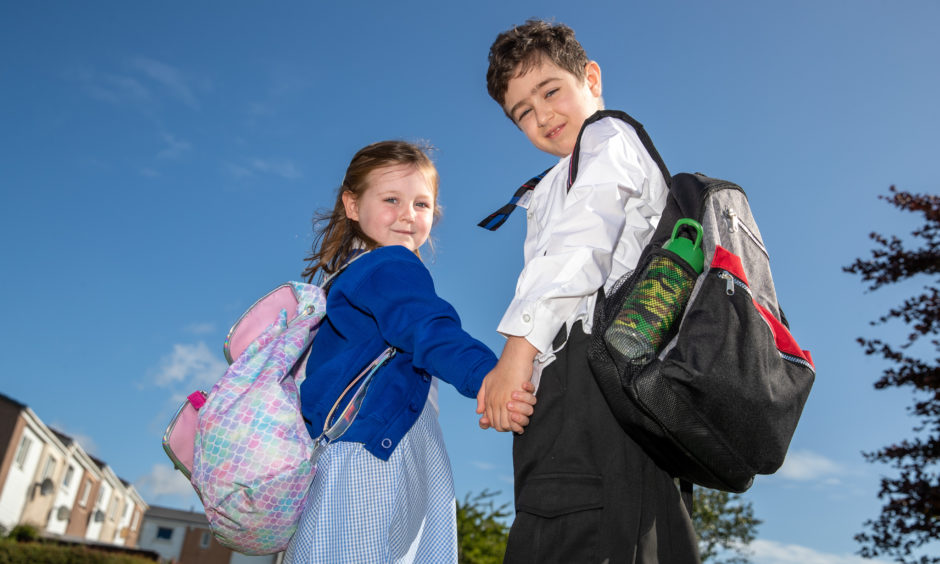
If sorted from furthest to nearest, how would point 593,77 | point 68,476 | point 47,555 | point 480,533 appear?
point 68,476, point 47,555, point 480,533, point 593,77

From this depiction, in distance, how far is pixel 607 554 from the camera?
172 centimetres

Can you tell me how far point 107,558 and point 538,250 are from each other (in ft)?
92.2

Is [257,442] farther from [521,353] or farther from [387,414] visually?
[521,353]

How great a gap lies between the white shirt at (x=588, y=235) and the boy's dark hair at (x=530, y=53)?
619 millimetres

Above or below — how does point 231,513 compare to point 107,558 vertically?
below

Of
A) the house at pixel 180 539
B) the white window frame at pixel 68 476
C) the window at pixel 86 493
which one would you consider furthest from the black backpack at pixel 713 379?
the house at pixel 180 539

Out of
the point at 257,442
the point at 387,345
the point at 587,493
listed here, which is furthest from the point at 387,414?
the point at 587,493

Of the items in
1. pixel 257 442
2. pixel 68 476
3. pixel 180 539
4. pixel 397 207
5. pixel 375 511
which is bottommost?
pixel 375 511

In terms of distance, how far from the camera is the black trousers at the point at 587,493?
175cm

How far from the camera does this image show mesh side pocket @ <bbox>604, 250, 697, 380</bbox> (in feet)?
5.60

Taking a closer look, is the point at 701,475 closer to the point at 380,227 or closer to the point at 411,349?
the point at 411,349

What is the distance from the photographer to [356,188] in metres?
3.31

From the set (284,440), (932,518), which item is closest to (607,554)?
(284,440)

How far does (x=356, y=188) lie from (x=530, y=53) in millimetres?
1078
